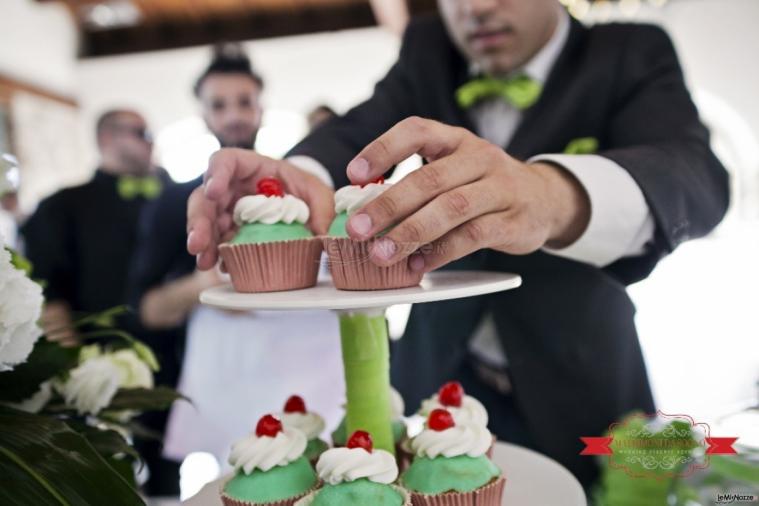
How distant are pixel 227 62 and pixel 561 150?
0.83m

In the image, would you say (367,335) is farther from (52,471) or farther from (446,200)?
(52,471)

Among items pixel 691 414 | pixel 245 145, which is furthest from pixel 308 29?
pixel 691 414

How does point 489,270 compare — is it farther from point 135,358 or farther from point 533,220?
point 135,358

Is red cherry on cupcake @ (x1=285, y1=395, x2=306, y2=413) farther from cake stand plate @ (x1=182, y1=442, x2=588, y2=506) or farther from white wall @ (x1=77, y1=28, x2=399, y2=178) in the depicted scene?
white wall @ (x1=77, y1=28, x2=399, y2=178)

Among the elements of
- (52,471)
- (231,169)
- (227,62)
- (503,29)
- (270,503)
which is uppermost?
(227,62)

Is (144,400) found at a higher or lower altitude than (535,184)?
lower

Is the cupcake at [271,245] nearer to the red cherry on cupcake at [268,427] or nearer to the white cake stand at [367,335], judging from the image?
the white cake stand at [367,335]

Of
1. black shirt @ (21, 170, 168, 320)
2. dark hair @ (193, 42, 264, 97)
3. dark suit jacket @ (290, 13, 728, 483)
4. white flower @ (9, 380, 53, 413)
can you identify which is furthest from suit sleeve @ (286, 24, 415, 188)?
black shirt @ (21, 170, 168, 320)

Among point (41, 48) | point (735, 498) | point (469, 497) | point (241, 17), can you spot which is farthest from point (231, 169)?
point (41, 48)

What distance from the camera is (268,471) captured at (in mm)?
582

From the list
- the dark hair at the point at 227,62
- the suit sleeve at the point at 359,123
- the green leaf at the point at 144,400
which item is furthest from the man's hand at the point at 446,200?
the dark hair at the point at 227,62

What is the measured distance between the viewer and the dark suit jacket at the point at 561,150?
0.57 meters

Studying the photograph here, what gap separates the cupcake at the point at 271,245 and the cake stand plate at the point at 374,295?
27mm

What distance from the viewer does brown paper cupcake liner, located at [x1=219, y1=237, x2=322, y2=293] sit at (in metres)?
0.59
